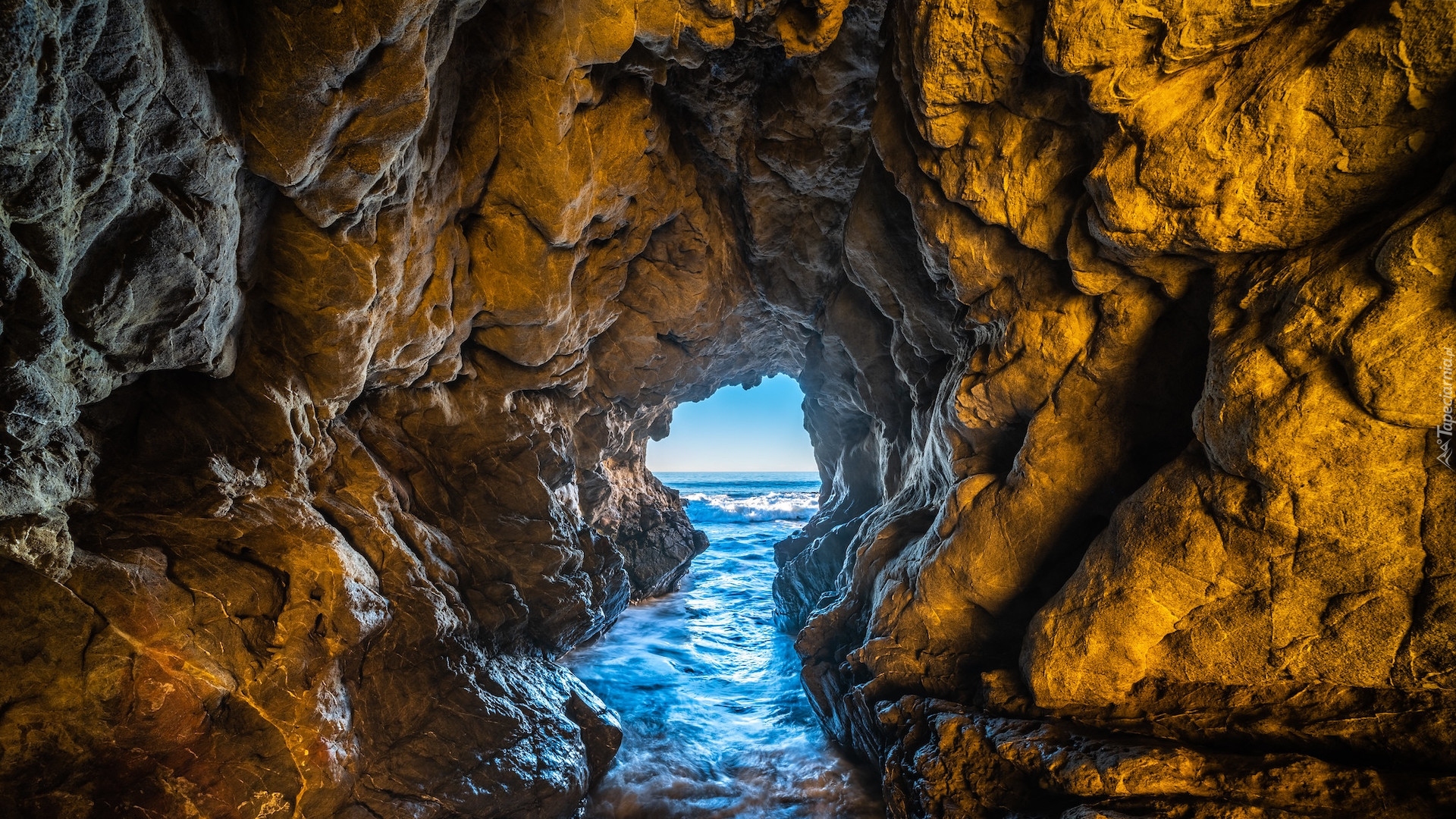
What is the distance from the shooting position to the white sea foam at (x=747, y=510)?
3550 cm

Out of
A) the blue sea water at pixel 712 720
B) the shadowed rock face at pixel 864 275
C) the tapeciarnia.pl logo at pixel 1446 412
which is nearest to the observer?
the tapeciarnia.pl logo at pixel 1446 412

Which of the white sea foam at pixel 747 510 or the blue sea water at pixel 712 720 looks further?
the white sea foam at pixel 747 510

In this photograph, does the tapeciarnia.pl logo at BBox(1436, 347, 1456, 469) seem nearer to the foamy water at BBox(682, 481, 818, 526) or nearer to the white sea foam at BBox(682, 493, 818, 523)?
the white sea foam at BBox(682, 493, 818, 523)

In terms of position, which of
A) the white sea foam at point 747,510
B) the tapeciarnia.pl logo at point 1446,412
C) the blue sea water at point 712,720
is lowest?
the white sea foam at point 747,510

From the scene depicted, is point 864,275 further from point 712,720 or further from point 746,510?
point 746,510

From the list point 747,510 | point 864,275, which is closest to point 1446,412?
point 864,275

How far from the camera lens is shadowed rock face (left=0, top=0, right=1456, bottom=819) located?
12.9 feet

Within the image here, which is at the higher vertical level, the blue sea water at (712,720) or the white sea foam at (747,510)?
the blue sea water at (712,720)

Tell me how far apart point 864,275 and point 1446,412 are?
7172 millimetres

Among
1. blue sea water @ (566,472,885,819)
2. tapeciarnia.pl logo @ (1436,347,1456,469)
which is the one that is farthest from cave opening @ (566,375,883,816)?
tapeciarnia.pl logo @ (1436,347,1456,469)

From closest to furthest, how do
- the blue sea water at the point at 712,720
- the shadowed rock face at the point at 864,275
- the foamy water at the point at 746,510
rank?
the shadowed rock face at the point at 864,275 → the blue sea water at the point at 712,720 → the foamy water at the point at 746,510

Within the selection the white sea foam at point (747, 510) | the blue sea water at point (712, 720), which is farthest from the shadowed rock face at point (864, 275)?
the white sea foam at point (747, 510)

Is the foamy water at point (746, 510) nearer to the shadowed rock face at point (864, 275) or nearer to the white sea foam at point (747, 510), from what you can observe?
the white sea foam at point (747, 510)

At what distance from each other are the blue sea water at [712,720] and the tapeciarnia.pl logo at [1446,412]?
7.12 m
